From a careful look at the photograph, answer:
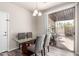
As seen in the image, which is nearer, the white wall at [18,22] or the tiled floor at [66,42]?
the white wall at [18,22]

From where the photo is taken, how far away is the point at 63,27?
5.99 ft

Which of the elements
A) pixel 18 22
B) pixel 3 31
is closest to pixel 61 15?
pixel 18 22

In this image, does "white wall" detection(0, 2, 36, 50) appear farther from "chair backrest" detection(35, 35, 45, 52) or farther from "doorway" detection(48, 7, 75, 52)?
"doorway" detection(48, 7, 75, 52)

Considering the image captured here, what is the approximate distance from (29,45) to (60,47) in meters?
0.79

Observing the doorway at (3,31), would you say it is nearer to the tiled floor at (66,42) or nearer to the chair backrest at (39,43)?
the chair backrest at (39,43)

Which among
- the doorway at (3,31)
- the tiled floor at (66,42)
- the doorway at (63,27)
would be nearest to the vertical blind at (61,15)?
the doorway at (63,27)

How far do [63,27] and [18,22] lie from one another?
1.09 metres

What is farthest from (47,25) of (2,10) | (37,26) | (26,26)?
(2,10)

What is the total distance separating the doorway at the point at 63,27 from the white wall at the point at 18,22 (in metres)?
0.47

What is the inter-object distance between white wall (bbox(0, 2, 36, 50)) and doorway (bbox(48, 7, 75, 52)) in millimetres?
475

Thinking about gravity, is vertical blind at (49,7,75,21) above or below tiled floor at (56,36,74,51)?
above

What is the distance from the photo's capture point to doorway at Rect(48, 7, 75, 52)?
5.99ft

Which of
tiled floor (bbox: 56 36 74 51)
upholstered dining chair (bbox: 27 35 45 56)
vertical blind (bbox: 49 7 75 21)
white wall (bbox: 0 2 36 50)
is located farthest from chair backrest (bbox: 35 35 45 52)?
vertical blind (bbox: 49 7 75 21)

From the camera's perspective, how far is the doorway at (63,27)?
1827mm
